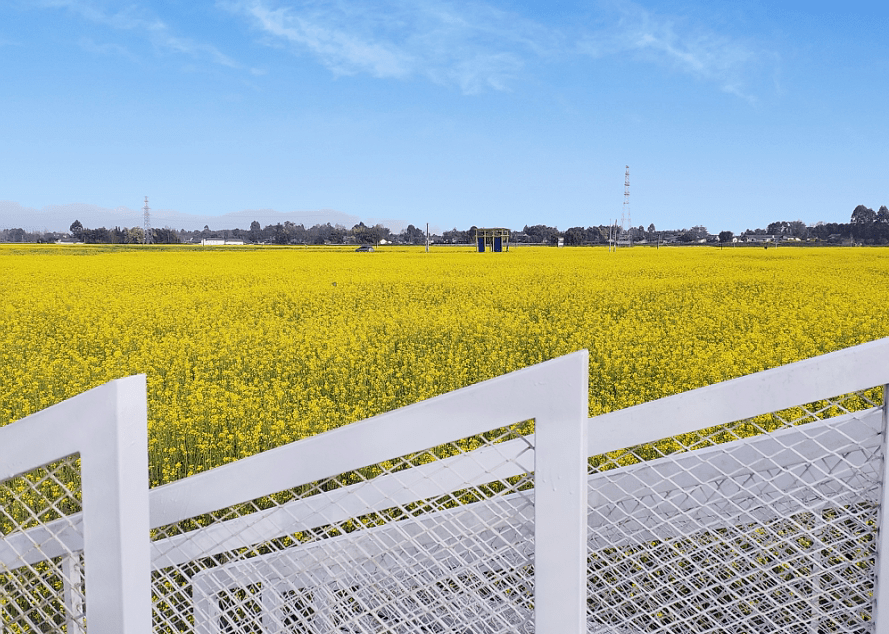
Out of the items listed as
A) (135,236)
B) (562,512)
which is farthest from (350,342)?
(135,236)

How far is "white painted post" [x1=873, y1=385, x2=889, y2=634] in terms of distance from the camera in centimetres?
127

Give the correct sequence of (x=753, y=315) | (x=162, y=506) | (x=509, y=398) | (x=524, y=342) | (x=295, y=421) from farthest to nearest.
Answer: (x=753, y=315) → (x=524, y=342) → (x=295, y=421) → (x=162, y=506) → (x=509, y=398)

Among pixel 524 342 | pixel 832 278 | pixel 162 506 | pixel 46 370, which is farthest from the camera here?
pixel 832 278

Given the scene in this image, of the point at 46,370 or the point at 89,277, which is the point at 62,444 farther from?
the point at 89,277

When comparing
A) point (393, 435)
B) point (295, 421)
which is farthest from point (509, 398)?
point (295, 421)

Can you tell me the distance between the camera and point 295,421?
5.47m

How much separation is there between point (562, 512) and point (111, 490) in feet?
2.39

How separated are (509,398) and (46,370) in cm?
756

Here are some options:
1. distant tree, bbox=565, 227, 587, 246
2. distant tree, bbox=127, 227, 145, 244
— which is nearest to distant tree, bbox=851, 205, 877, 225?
distant tree, bbox=565, 227, 587, 246

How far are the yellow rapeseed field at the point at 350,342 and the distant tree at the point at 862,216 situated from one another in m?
77.1

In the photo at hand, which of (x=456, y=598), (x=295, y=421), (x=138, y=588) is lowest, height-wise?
(x=295, y=421)

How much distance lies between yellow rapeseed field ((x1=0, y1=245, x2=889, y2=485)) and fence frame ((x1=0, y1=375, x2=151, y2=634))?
3632 mm

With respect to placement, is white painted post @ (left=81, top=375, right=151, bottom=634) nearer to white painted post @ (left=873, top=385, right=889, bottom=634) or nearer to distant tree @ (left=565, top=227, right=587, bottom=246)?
white painted post @ (left=873, top=385, right=889, bottom=634)

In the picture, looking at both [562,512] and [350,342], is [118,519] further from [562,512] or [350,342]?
[350,342]
